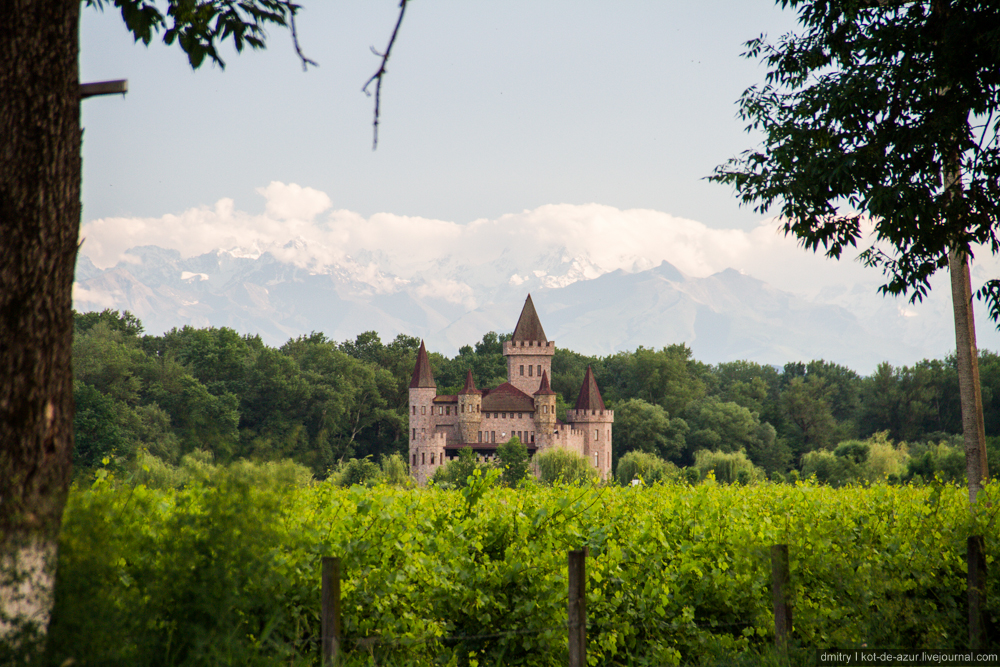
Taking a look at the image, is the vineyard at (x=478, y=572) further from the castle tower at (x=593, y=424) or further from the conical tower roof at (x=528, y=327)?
the conical tower roof at (x=528, y=327)

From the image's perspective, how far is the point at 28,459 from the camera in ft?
12.9

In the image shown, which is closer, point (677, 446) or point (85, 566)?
point (85, 566)

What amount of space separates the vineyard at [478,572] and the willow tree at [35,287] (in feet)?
0.71

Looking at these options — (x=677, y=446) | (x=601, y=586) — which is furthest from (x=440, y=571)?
(x=677, y=446)

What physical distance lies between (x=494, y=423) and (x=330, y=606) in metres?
61.1

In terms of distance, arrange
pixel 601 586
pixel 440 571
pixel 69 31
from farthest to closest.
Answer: pixel 601 586 < pixel 440 571 < pixel 69 31

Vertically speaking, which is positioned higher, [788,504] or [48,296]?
[48,296]

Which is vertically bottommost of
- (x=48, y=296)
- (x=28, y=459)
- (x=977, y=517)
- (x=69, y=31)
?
(x=977, y=517)

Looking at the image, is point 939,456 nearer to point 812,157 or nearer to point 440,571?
point 812,157

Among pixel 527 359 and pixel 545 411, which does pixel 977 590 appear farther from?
pixel 527 359

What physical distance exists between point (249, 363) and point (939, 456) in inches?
2236

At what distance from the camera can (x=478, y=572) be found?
6.79 meters

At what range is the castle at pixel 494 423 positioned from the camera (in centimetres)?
6562

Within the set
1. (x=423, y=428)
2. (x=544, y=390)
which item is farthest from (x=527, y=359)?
(x=423, y=428)
